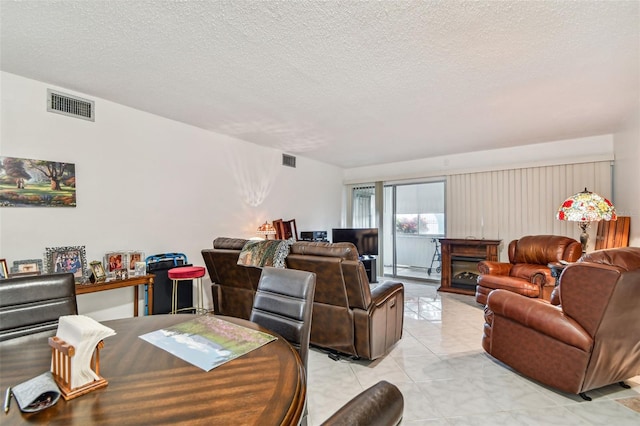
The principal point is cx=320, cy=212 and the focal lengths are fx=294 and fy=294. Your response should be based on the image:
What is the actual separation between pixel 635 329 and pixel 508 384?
3.05 ft

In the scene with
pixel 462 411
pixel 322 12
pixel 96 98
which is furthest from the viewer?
pixel 96 98

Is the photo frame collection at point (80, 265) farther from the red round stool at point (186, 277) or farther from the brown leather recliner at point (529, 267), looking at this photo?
the brown leather recliner at point (529, 267)

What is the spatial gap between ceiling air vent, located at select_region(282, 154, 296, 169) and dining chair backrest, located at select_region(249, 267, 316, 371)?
4.02 meters

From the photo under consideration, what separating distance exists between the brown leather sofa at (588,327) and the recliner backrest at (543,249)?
2368mm

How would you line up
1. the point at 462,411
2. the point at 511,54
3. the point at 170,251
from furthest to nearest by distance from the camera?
the point at 170,251 → the point at 511,54 → the point at 462,411

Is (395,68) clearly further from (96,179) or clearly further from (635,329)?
(96,179)

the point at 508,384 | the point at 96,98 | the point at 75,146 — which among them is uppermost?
the point at 96,98

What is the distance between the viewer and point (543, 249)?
441cm

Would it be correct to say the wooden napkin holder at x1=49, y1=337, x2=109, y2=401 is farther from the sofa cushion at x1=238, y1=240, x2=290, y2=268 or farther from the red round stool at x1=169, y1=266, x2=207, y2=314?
the red round stool at x1=169, y1=266, x2=207, y2=314

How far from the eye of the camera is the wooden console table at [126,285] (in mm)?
2654

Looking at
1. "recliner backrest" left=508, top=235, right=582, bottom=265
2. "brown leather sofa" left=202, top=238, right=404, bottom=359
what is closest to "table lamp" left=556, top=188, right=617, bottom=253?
"recliner backrest" left=508, top=235, right=582, bottom=265

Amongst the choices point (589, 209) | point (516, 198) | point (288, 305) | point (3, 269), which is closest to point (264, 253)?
point (288, 305)

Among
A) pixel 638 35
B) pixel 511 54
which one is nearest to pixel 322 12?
pixel 511 54

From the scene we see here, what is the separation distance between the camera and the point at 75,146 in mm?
2988
